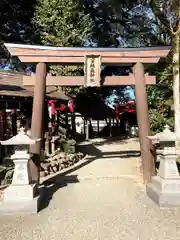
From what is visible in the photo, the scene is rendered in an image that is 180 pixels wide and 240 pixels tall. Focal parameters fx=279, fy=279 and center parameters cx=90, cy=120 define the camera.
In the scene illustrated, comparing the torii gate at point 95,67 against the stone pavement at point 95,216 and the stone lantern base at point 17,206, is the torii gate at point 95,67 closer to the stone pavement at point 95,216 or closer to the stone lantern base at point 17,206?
the stone pavement at point 95,216

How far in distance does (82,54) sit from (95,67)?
1.52ft

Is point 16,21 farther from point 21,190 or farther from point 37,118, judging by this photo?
point 21,190

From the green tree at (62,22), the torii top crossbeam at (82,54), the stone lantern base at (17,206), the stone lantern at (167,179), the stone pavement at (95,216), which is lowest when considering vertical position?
the stone pavement at (95,216)

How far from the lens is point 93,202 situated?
566cm

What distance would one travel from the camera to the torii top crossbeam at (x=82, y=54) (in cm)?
669

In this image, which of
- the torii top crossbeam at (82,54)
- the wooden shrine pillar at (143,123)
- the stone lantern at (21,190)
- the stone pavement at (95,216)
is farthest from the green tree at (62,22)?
the stone lantern at (21,190)

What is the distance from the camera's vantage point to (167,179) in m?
5.42

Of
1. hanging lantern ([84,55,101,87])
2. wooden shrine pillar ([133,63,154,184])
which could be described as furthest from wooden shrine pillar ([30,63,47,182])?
wooden shrine pillar ([133,63,154,184])

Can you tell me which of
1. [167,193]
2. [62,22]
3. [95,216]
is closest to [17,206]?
[95,216]

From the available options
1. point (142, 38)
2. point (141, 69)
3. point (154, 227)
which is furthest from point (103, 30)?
point (154, 227)

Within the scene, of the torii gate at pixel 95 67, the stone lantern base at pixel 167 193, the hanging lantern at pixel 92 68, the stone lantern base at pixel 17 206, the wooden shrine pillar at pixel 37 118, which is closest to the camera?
the stone lantern base at pixel 17 206

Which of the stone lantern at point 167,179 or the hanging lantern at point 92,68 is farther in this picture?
the hanging lantern at point 92,68

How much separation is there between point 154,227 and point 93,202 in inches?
65.8

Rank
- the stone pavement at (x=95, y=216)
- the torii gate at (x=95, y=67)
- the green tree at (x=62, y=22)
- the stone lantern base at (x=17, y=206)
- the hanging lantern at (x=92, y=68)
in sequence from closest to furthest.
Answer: the stone pavement at (x=95, y=216) → the stone lantern base at (x=17, y=206) → the torii gate at (x=95, y=67) → the hanging lantern at (x=92, y=68) → the green tree at (x=62, y=22)
